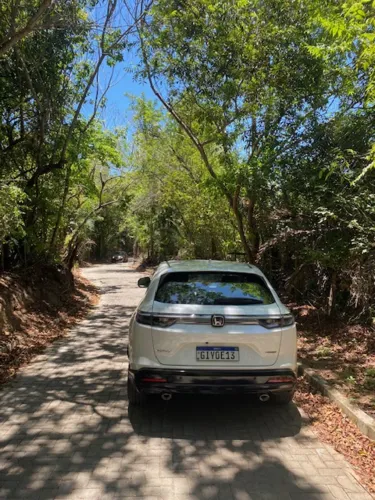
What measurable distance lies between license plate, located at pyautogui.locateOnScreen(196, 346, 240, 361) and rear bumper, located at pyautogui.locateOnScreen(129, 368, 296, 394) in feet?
0.40

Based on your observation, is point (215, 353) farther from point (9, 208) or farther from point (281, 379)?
point (9, 208)

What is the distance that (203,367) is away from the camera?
3979mm

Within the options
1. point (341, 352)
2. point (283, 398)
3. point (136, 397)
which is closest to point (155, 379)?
point (136, 397)

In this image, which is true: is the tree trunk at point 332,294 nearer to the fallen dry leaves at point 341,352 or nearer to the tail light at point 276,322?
the fallen dry leaves at point 341,352

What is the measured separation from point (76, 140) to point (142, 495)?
995cm

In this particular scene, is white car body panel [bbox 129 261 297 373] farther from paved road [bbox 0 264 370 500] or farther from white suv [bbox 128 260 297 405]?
paved road [bbox 0 264 370 500]

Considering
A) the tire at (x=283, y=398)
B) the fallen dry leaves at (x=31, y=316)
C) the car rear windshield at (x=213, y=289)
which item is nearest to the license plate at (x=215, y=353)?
the car rear windshield at (x=213, y=289)

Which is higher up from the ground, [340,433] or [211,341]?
[211,341]

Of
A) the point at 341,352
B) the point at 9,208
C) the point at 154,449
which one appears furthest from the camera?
the point at 9,208

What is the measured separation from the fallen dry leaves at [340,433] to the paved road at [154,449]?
12 centimetres

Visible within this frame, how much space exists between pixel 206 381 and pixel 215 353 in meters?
0.28

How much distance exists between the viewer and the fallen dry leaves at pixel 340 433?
11.4 feet

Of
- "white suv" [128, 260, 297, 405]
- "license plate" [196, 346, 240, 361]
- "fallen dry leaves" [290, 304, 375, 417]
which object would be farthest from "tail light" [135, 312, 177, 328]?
"fallen dry leaves" [290, 304, 375, 417]

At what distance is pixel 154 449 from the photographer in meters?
3.75
